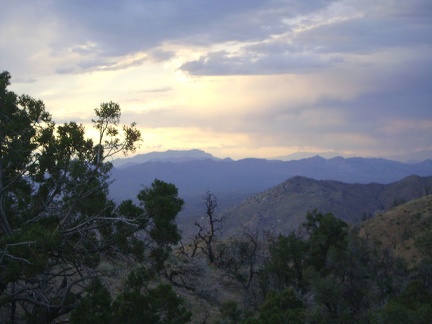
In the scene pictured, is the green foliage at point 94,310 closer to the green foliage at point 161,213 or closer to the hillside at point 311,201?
the green foliage at point 161,213

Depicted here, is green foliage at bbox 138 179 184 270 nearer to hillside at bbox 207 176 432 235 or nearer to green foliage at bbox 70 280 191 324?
green foliage at bbox 70 280 191 324

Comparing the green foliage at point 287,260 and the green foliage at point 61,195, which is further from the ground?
the green foliage at point 61,195

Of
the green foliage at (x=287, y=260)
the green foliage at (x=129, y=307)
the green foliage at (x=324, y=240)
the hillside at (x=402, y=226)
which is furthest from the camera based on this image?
the hillside at (x=402, y=226)

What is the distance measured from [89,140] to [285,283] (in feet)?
74.2

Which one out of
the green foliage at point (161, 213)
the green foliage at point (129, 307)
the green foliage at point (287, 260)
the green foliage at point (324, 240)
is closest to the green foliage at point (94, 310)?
the green foliage at point (129, 307)

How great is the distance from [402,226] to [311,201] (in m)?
72.0

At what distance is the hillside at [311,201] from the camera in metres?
114

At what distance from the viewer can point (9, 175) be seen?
12492 millimetres

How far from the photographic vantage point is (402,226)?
56281 mm

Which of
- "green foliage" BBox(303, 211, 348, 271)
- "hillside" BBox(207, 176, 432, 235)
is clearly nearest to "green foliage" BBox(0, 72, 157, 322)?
"green foliage" BBox(303, 211, 348, 271)

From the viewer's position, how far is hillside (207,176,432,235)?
114 meters

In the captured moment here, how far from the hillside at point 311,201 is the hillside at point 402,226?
45450mm

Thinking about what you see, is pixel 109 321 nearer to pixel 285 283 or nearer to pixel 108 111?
pixel 108 111

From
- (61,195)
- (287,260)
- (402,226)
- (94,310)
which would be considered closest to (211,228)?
(287,260)
